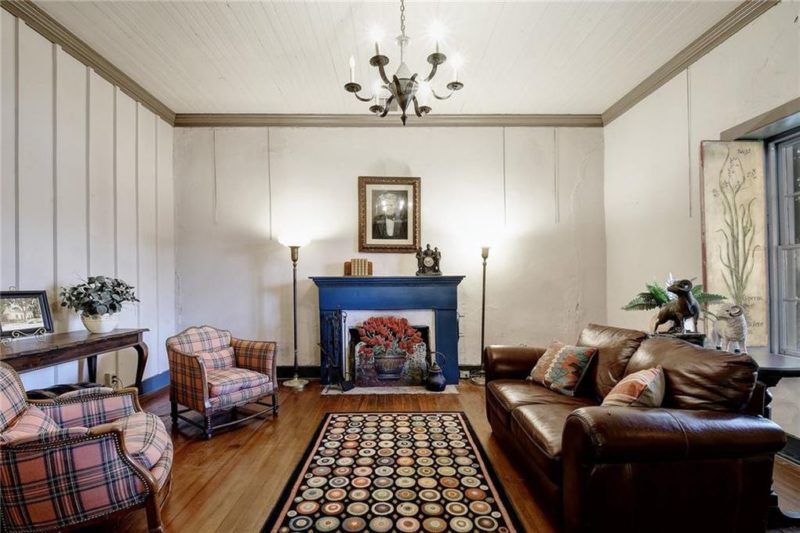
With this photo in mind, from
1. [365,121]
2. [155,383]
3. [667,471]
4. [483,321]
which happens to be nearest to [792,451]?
[667,471]

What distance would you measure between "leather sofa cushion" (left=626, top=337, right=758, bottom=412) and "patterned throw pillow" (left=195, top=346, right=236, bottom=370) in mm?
3183

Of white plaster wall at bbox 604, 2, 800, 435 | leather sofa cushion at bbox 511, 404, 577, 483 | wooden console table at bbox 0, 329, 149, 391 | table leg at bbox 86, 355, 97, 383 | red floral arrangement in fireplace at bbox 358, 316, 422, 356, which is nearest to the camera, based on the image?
leather sofa cushion at bbox 511, 404, 577, 483

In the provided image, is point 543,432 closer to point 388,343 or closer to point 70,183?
point 388,343

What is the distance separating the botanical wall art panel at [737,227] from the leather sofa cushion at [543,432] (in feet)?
5.34

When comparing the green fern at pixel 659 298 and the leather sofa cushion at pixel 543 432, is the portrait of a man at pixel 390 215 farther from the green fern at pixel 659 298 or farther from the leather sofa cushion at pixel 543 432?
the leather sofa cushion at pixel 543 432

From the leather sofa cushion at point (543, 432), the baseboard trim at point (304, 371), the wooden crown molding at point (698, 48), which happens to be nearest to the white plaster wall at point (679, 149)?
the wooden crown molding at point (698, 48)

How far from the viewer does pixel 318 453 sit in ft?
8.18

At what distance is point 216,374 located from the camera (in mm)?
3047

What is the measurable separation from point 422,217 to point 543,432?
2.98 meters

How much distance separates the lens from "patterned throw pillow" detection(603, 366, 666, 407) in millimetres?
1729

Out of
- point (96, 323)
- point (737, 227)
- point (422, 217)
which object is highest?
point (422, 217)

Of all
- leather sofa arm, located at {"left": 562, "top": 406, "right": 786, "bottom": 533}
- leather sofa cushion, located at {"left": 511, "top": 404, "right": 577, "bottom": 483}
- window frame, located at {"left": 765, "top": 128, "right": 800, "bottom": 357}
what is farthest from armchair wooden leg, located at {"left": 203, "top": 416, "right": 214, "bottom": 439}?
window frame, located at {"left": 765, "top": 128, "right": 800, "bottom": 357}

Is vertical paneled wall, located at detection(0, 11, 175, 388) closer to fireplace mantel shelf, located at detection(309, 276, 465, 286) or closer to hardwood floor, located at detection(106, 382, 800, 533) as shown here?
hardwood floor, located at detection(106, 382, 800, 533)

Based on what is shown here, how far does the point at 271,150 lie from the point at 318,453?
3.37 meters
